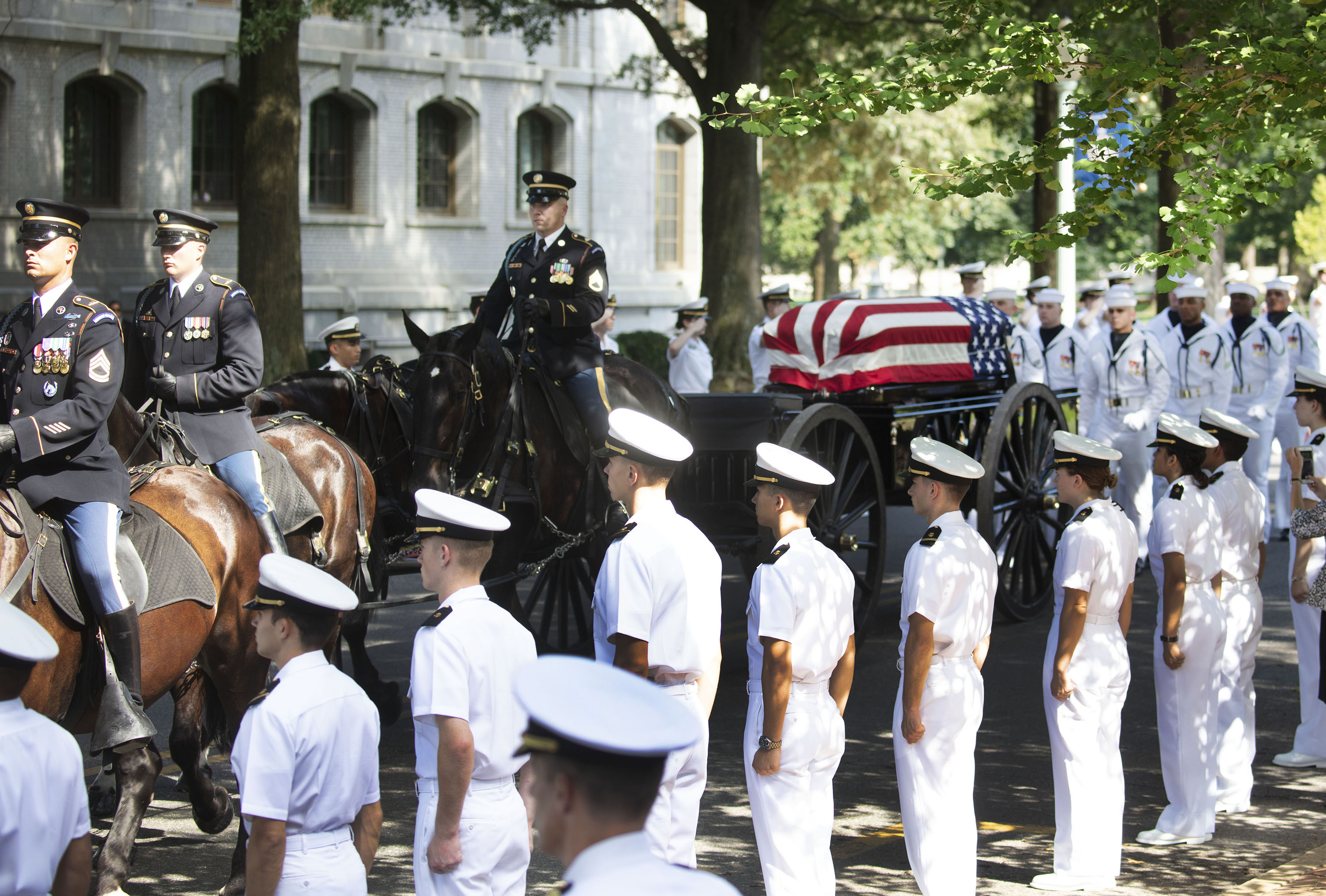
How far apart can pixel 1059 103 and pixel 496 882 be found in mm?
19665

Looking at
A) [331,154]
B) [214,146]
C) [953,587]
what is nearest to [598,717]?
[953,587]

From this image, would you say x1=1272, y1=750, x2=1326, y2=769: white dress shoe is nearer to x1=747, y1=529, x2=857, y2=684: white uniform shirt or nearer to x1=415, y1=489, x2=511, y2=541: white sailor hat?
x1=747, y1=529, x2=857, y2=684: white uniform shirt

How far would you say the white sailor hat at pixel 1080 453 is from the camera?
237 inches

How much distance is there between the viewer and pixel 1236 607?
6891 millimetres

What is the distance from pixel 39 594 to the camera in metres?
5.19

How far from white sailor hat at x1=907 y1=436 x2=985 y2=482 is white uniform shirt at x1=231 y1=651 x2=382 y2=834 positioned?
2.66 metres

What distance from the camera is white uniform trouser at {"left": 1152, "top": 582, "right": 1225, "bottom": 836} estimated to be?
630 centimetres

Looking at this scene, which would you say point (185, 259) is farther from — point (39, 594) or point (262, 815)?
point (262, 815)

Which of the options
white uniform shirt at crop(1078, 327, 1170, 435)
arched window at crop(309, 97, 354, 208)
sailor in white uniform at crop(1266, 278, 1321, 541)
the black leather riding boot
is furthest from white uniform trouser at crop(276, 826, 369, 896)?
arched window at crop(309, 97, 354, 208)

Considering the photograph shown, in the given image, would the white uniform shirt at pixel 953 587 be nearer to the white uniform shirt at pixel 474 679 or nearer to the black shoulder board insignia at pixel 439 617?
the white uniform shirt at pixel 474 679

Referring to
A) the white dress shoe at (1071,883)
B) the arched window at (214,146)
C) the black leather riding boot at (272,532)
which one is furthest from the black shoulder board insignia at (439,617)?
the arched window at (214,146)

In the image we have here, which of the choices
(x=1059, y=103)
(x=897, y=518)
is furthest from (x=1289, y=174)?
(x=1059, y=103)

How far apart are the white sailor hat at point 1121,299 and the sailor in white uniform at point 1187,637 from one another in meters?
5.82

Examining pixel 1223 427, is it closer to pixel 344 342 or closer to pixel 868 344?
pixel 868 344
